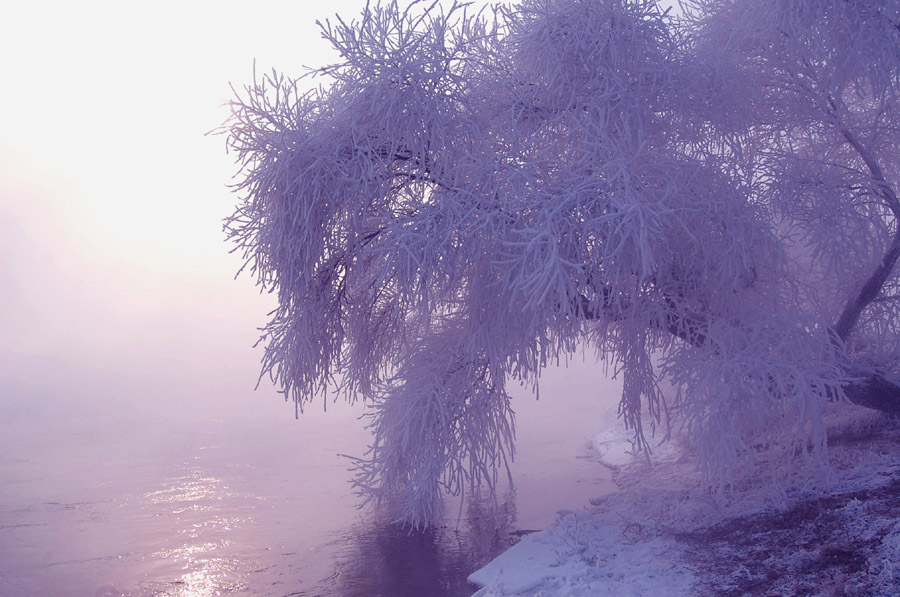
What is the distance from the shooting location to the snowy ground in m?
5.64

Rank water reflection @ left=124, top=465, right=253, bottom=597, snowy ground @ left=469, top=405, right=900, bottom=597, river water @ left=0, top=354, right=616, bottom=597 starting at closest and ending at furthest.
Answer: snowy ground @ left=469, top=405, right=900, bottom=597
water reflection @ left=124, top=465, right=253, bottom=597
river water @ left=0, top=354, right=616, bottom=597

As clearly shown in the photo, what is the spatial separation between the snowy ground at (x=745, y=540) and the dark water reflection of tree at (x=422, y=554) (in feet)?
2.22

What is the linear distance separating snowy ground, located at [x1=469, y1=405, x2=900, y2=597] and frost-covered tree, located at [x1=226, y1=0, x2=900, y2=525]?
0.56 meters

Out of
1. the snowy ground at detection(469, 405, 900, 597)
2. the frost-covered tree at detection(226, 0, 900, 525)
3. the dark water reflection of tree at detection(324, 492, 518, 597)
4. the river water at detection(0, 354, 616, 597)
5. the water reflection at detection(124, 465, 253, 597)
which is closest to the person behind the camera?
the snowy ground at detection(469, 405, 900, 597)

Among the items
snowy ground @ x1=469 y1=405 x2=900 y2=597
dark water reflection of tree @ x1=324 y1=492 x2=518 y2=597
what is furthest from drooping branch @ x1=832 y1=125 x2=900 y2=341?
dark water reflection of tree @ x1=324 y1=492 x2=518 y2=597

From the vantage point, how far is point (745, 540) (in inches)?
262

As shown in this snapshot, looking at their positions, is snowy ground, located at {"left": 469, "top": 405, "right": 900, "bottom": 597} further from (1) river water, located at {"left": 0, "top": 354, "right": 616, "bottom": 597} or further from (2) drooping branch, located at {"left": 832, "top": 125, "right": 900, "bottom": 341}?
(2) drooping branch, located at {"left": 832, "top": 125, "right": 900, "bottom": 341}

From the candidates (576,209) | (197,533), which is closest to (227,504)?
(197,533)

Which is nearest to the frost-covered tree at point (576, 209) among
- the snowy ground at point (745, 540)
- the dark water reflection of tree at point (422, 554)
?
the snowy ground at point (745, 540)

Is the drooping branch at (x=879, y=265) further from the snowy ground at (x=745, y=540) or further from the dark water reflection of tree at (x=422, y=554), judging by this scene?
the dark water reflection of tree at (x=422, y=554)

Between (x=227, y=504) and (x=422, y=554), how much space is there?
3.76 meters

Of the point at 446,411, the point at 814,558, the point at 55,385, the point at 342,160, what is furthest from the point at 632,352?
the point at 55,385

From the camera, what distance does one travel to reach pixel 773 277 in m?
7.83

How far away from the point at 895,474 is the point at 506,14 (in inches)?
263
